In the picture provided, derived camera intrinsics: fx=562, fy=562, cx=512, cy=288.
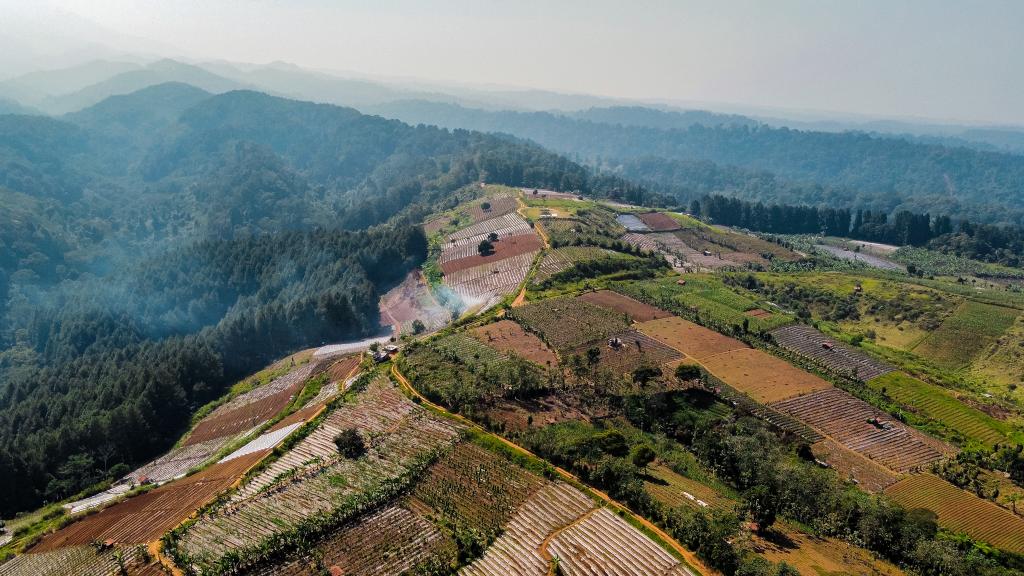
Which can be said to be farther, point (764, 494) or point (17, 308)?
point (17, 308)

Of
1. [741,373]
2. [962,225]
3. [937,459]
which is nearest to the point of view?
[937,459]

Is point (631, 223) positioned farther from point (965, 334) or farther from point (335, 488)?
point (335, 488)

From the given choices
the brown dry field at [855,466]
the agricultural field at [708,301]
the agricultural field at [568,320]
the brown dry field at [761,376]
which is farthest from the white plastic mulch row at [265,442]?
the agricultural field at [708,301]

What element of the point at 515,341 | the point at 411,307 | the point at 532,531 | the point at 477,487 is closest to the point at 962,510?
the point at 532,531

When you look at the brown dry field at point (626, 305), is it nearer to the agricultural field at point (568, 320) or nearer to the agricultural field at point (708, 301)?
the agricultural field at point (568, 320)

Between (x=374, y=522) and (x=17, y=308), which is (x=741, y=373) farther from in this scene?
(x=17, y=308)

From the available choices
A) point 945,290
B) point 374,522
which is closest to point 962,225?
point 945,290
